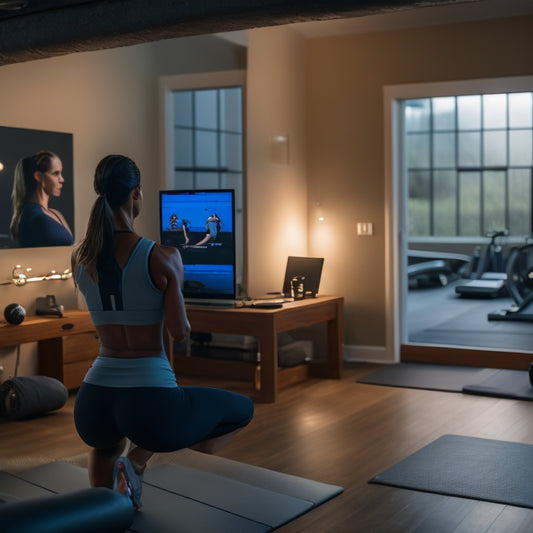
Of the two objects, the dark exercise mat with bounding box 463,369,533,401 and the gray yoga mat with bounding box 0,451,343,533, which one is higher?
the dark exercise mat with bounding box 463,369,533,401

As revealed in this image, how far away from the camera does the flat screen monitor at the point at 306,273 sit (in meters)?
6.49

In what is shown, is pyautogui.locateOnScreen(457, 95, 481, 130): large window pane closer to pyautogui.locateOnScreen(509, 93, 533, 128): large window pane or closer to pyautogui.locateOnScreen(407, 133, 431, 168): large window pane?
pyautogui.locateOnScreen(509, 93, 533, 128): large window pane

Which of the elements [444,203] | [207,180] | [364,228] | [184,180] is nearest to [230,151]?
[207,180]

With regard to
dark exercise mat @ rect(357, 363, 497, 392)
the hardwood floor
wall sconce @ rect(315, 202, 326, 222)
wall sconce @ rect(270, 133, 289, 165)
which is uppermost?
wall sconce @ rect(270, 133, 289, 165)

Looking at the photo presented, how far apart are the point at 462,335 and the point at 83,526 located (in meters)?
6.76

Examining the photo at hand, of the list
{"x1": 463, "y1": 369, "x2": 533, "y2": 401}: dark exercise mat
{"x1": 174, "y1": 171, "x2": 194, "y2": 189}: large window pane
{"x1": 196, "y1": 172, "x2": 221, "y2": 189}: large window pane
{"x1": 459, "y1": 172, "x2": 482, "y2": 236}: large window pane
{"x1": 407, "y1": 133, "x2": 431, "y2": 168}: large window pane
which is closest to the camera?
{"x1": 463, "y1": 369, "x2": 533, "y2": 401}: dark exercise mat

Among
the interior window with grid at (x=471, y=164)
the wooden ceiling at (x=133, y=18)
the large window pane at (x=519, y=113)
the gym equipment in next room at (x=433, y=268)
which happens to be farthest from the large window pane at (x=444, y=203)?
the wooden ceiling at (x=133, y=18)

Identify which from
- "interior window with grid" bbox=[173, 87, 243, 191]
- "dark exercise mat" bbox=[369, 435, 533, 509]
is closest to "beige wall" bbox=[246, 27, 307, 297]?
"interior window with grid" bbox=[173, 87, 243, 191]

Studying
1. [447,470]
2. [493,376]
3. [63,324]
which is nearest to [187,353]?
[63,324]

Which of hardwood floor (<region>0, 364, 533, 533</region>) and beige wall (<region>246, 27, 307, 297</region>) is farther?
beige wall (<region>246, 27, 307, 297</region>)

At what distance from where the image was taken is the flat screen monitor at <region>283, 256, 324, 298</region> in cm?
649

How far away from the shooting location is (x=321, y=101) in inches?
283

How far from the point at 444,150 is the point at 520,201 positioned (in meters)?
1.64

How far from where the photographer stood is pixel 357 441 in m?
4.63
